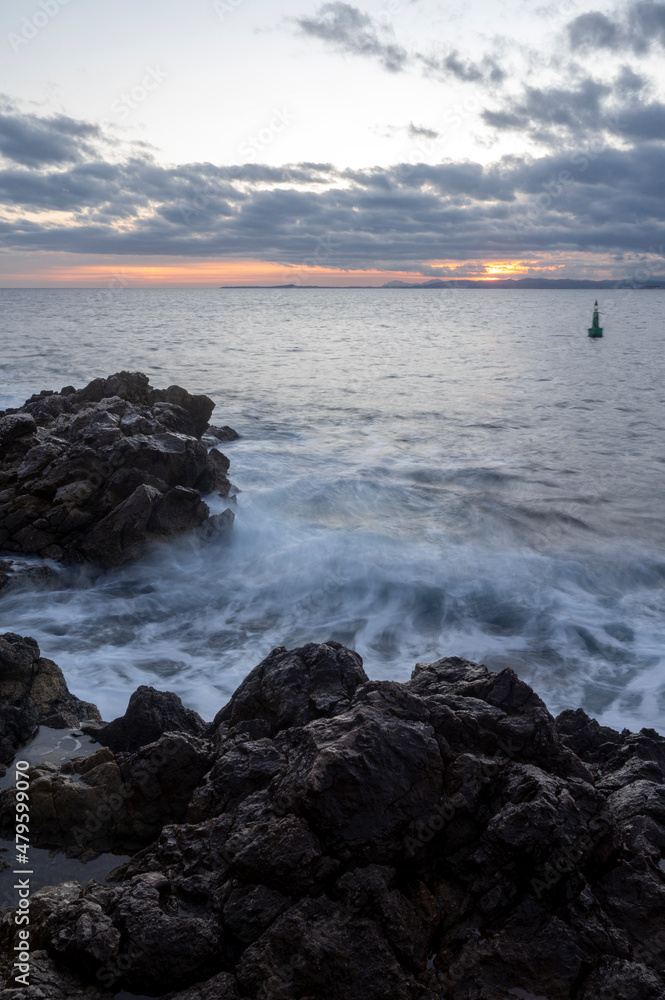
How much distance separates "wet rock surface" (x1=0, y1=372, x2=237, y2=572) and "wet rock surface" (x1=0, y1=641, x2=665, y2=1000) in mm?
6710

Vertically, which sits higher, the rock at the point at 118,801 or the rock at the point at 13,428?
the rock at the point at 13,428

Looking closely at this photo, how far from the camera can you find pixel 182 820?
204 inches

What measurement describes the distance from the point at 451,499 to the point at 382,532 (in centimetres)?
302

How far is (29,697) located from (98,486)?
19.6 ft

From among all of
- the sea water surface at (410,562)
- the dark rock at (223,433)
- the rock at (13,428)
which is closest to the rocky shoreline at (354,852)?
the sea water surface at (410,562)

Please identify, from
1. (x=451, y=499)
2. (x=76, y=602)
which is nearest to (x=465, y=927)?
(x=76, y=602)

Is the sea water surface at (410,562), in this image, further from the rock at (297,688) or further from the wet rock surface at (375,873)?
the wet rock surface at (375,873)

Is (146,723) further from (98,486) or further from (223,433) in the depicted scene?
(223,433)

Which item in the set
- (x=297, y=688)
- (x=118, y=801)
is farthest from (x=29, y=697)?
(x=297, y=688)

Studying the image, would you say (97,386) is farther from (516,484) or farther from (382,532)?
(516,484)

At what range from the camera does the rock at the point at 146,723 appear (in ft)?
20.6

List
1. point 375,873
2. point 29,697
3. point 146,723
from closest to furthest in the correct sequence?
point 375,873 → point 146,723 → point 29,697

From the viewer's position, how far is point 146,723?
6289 mm

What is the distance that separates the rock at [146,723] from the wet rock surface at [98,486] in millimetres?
5166
